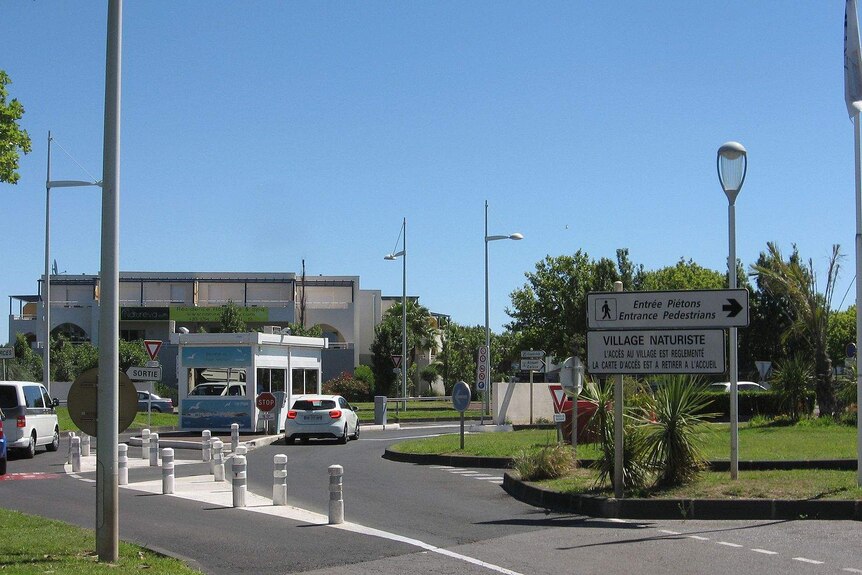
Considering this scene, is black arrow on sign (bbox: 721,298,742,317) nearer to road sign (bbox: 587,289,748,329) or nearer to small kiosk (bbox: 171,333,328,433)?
road sign (bbox: 587,289,748,329)

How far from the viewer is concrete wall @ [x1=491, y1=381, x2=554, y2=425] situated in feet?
123

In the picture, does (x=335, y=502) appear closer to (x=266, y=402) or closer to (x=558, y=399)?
(x=558, y=399)

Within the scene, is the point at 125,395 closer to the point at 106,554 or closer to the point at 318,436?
the point at 106,554

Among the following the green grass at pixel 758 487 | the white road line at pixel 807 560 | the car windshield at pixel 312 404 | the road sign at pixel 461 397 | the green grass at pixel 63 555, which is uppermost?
the road sign at pixel 461 397

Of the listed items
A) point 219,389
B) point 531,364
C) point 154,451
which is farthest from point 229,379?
point 154,451

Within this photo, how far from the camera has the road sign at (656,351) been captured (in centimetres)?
1420

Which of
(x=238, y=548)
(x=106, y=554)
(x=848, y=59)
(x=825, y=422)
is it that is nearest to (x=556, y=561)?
(x=238, y=548)

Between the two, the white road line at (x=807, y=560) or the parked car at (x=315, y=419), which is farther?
the parked car at (x=315, y=419)

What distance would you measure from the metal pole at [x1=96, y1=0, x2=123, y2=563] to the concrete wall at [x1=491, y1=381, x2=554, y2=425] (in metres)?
27.7

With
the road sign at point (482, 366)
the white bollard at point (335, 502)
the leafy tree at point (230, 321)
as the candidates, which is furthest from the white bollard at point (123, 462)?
the leafy tree at point (230, 321)

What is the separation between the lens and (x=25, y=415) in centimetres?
2484

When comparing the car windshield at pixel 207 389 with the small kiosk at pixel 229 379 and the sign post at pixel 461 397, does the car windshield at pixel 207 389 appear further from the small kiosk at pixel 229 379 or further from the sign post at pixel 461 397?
the sign post at pixel 461 397

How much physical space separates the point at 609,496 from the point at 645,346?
215 cm

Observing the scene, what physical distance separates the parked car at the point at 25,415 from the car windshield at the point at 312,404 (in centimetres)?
678
